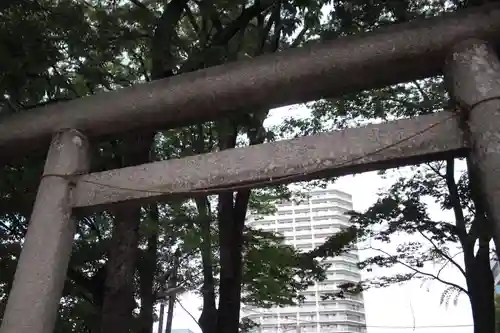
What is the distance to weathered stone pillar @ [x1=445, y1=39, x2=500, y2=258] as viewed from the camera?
262 centimetres

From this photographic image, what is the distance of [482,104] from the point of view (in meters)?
2.81

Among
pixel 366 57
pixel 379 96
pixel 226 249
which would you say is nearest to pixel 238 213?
pixel 226 249

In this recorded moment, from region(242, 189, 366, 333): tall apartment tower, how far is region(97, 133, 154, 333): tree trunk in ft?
18.2

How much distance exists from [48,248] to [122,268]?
1.70m

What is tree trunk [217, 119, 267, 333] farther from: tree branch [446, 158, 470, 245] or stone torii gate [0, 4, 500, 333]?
tree branch [446, 158, 470, 245]

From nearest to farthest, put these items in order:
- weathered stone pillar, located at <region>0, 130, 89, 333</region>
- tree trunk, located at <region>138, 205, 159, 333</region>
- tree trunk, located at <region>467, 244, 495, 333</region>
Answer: weathered stone pillar, located at <region>0, 130, 89, 333</region> < tree trunk, located at <region>467, 244, 495, 333</region> < tree trunk, located at <region>138, 205, 159, 333</region>

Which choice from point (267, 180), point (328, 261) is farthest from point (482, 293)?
point (267, 180)

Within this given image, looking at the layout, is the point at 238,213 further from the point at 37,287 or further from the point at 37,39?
the point at 37,287

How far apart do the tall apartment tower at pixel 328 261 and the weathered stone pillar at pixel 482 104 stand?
720cm

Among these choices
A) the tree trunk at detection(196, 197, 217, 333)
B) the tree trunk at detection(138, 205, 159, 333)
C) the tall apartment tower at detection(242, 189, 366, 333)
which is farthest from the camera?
the tall apartment tower at detection(242, 189, 366, 333)

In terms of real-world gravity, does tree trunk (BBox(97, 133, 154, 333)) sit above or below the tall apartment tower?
below

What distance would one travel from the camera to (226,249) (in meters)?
8.01

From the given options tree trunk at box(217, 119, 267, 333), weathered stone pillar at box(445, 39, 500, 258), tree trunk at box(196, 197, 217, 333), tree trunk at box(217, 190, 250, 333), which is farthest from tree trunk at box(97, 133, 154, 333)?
weathered stone pillar at box(445, 39, 500, 258)

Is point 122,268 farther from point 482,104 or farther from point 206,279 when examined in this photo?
point 206,279
